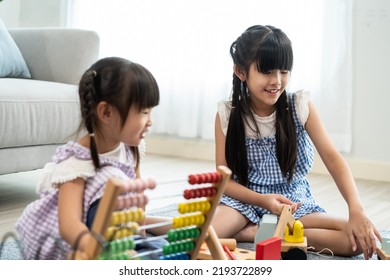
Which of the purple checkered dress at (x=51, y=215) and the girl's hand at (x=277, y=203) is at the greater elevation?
the purple checkered dress at (x=51, y=215)

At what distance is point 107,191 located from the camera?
0.90m

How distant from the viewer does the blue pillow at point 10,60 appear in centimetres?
249

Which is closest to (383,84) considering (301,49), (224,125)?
(301,49)

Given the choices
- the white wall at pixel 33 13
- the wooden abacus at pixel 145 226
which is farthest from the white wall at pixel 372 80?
the wooden abacus at pixel 145 226

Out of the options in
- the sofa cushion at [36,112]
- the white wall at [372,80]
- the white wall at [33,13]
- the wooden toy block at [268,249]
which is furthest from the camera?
the white wall at [33,13]

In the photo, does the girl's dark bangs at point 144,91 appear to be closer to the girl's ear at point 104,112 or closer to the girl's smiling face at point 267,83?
the girl's ear at point 104,112

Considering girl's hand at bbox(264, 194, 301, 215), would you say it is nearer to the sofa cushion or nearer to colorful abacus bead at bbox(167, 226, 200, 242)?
colorful abacus bead at bbox(167, 226, 200, 242)

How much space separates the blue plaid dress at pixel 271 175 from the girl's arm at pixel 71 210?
0.71 metres

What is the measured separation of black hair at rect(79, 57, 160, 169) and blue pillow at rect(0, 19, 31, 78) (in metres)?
1.37

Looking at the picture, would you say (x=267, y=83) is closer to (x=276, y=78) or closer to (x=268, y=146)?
(x=276, y=78)

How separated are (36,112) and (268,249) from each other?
114 centimetres

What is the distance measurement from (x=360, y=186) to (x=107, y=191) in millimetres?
2142

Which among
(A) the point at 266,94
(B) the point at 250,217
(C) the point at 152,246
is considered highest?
(A) the point at 266,94

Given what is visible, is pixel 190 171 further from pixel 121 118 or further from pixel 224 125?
pixel 121 118
